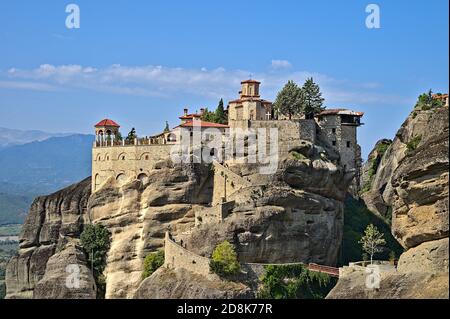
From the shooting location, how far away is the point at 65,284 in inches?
2950

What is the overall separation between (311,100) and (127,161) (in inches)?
676

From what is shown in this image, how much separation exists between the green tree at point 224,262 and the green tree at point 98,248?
12929 mm

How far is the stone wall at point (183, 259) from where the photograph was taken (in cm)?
6762

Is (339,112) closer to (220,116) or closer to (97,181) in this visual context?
(220,116)

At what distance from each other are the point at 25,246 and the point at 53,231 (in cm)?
389

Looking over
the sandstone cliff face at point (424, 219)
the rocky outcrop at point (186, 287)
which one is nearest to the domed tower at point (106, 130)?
the rocky outcrop at point (186, 287)

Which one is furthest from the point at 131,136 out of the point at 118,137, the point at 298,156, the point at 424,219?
the point at 424,219

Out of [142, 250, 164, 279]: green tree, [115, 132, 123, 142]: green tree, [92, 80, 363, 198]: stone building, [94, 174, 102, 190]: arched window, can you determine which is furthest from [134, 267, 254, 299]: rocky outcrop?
[115, 132, 123, 142]: green tree

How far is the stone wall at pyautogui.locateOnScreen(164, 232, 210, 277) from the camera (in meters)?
67.6

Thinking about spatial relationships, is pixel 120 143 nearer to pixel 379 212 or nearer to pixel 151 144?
pixel 151 144

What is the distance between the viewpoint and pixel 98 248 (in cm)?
7756

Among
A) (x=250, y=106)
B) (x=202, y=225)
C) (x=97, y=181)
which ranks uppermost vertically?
(x=250, y=106)

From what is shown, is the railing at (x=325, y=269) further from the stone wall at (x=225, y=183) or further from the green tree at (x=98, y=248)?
the green tree at (x=98, y=248)

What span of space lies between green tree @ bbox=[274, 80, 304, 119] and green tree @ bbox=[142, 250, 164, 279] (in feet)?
55.9
